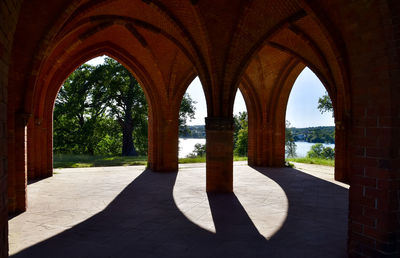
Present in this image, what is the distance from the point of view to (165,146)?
38.6 feet

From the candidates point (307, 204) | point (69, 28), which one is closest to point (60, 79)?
point (69, 28)

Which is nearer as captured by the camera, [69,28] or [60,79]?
[69,28]

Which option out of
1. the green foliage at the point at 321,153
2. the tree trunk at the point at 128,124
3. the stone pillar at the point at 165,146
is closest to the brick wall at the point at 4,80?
the stone pillar at the point at 165,146

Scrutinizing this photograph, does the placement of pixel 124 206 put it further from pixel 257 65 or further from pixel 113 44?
pixel 257 65

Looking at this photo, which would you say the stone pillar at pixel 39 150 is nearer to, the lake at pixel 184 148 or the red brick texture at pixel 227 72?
the red brick texture at pixel 227 72

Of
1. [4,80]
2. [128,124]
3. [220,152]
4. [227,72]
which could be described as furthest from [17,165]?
[128,124]

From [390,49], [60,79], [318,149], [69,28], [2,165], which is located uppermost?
[69,28]

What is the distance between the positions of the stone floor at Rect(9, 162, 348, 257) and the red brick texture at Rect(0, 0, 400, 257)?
840 mm

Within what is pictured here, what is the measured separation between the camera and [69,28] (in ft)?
24.8

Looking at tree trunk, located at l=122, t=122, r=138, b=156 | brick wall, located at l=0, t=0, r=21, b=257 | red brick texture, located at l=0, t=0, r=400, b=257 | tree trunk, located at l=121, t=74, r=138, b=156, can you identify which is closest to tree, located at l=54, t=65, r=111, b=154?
tree trunk, located at l=121, t=74, r=138, b=156

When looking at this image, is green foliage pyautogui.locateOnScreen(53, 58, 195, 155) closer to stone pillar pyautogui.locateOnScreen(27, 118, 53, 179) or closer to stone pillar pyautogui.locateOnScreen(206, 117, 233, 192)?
stone pillar pyautogui.locateOnScreen(27, 118, 53, 179)

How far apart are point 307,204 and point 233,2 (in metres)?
5.52

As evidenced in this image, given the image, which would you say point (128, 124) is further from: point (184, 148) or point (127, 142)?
point (184, 148)

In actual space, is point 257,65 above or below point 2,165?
above
